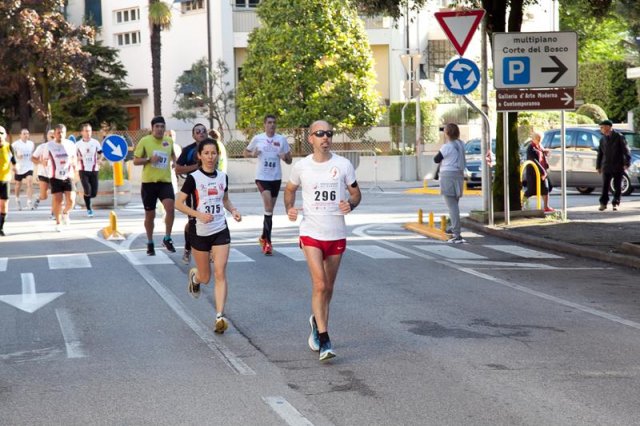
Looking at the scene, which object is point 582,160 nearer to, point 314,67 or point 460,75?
point 460,75

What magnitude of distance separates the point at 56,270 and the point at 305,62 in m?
29.2

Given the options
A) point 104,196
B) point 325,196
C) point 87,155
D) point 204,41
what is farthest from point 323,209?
point 204,41

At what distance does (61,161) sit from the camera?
22375mm

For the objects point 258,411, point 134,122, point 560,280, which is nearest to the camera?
point 258,411

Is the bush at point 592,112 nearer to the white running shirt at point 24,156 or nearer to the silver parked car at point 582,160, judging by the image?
the silver parked car at point 582,160

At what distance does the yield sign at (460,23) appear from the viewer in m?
20.0

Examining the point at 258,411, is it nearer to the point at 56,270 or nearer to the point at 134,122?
the point at 56,270

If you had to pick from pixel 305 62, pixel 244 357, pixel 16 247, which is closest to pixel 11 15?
pixel 305 62

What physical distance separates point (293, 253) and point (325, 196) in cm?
771

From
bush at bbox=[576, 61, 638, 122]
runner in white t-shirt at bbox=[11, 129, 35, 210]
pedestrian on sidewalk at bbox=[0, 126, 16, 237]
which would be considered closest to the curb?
pedestrian on sidewalk at bbox=[0, 126, 16, 237]

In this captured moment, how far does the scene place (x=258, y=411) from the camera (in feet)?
24.8

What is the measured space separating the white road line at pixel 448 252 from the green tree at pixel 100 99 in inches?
1417

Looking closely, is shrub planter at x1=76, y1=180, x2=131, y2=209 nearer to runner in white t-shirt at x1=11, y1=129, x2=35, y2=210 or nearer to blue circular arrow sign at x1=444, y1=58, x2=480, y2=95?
runner in white t-shirt at x1=11, y1=129, x2=35, y2=210

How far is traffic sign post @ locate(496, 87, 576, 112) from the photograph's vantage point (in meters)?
20.4
